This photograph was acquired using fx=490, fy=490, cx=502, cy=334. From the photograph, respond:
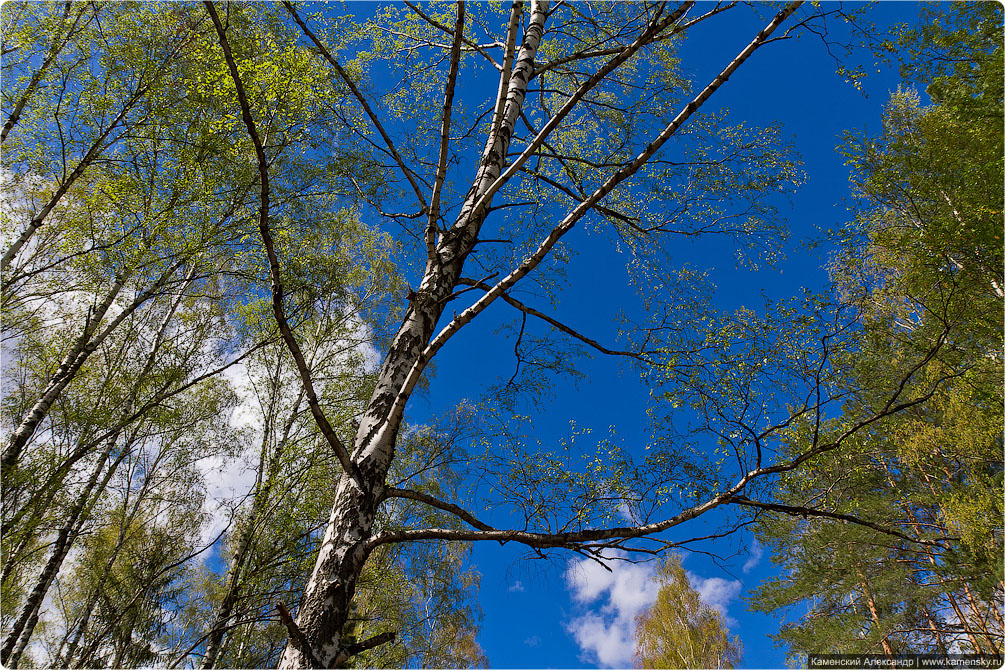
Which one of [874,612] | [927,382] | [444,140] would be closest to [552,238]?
[444,140]

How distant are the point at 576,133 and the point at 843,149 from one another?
5182 mm

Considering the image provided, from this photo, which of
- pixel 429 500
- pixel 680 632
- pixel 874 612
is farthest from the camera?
pixel 680 632

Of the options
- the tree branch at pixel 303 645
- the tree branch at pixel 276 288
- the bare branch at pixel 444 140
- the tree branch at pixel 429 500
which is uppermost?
the bare branch at pixel 444 140

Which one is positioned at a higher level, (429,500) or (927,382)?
(927,382)

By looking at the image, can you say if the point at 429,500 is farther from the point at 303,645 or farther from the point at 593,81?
the point at 593,81

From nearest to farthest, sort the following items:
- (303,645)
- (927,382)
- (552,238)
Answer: (303,645), (552,238), (927,382)

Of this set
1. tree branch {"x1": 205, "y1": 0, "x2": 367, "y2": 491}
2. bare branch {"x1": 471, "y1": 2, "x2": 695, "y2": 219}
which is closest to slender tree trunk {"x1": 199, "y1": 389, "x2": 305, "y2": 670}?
tree branch {"x1": 205, "y1": 0, "x2": 367, "y2": 491}

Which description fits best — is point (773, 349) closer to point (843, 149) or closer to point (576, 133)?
point (576, 133)

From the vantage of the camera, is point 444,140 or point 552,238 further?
point 444,140

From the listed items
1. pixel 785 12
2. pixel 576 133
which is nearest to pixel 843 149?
pixel 576 133

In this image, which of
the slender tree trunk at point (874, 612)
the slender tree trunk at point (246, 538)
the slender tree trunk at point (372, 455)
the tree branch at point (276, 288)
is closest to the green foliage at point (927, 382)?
the slender tree trunk at point (874, 612)

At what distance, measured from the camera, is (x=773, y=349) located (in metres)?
2.74

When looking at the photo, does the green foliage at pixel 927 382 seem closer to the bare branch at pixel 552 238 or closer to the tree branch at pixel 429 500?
the bare branch at pixel 552 238

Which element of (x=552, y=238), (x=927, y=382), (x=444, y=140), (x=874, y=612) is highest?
(x=927, y=382)
